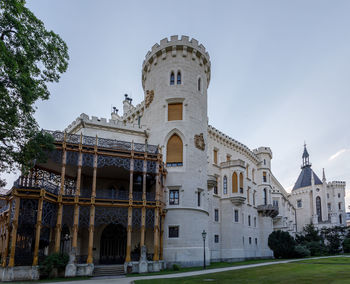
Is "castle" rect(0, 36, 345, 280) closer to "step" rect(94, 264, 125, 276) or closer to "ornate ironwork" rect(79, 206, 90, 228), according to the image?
"ornate ironwork" rect(79, 206, 90, 228)

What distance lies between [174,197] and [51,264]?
1243cm

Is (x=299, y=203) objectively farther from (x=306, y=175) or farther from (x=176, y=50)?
(x=176, y=50)

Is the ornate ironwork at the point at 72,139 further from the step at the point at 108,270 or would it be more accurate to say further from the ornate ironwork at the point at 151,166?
the step at the point at 108,270

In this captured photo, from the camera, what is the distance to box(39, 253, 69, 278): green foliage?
2005 cm

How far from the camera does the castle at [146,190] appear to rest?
71.2 ft

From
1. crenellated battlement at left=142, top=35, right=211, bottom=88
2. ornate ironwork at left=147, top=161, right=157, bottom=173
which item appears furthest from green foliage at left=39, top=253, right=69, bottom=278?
crenellated battlement at left=142, top=35, right=211, bottom=88

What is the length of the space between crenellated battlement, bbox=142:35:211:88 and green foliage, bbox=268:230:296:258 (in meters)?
24.7

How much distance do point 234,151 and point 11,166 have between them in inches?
1319

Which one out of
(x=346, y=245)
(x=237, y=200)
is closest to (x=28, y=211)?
(x=237, y=200)

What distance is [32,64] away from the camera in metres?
16.5

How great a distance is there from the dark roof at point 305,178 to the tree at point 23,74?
8209 cm

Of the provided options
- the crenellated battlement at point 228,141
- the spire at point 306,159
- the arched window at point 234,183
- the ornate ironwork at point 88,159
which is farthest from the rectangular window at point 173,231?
the spire at point 306,159

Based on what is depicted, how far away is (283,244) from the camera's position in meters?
40.3

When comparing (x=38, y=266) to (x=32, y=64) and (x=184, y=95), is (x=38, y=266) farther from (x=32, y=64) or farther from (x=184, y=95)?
(x=184, y=95)
